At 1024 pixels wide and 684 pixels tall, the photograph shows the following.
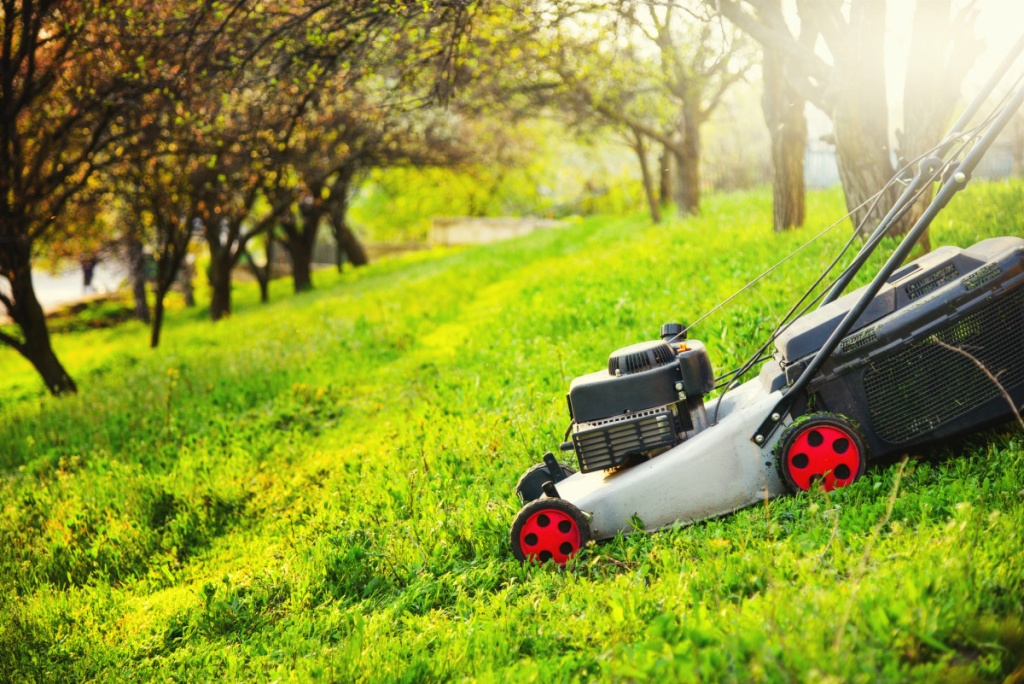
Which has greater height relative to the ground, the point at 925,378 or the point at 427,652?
the point at 925,378

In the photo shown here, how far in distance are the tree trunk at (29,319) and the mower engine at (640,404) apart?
809cm

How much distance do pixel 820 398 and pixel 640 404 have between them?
2.47 ft

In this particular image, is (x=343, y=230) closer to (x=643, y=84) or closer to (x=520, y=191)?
(x=520, y=191)

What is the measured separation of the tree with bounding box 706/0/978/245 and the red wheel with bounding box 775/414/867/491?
156 inches

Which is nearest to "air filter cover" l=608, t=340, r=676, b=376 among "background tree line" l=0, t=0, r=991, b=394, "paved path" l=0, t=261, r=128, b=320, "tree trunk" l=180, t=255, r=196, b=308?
"background tree line" l=0, t=0, r=991, b=394

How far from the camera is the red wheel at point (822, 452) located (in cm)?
370

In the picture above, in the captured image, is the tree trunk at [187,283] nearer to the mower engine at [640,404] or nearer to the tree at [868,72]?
the tree at [868,72]

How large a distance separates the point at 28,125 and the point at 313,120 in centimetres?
491

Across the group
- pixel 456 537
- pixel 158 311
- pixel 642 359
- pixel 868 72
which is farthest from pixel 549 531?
pixel 158 311

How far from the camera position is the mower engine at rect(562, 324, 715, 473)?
3.99m

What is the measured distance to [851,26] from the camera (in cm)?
715

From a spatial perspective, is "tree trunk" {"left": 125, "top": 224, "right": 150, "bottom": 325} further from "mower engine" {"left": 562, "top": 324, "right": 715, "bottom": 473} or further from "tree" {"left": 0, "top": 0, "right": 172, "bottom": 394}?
"mower engine" {"left": 562, "top": 324, "right": 715, "bottom": 473}

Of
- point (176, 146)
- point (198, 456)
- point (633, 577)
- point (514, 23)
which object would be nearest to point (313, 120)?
point (176, 146)

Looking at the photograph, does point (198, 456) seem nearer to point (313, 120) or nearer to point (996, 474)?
point (996, 474)
